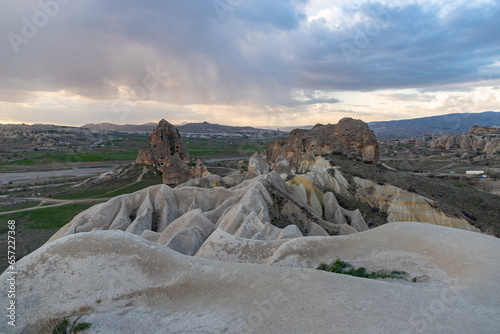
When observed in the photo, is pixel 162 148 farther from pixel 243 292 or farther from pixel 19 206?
pixel 243 292

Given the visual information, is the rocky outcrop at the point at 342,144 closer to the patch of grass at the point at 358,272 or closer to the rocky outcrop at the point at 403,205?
the rocky outcrop at the point at 403,205

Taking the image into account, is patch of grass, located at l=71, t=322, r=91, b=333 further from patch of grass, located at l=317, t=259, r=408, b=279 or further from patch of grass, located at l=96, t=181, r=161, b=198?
patch of grass, located at l=96, t=181, r=161, b=198

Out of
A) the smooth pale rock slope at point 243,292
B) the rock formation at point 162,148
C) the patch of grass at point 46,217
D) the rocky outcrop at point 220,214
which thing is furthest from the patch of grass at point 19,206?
the smooth pale rock slope at point 243,292

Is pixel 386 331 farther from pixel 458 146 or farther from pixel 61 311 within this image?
pixel 458 146

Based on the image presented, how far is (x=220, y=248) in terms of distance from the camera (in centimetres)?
1745

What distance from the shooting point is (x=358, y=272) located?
13.5m

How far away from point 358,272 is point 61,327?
1222 centimetres

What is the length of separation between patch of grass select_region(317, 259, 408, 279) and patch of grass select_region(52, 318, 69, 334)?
36.7 ft

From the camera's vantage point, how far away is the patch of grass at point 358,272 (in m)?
12.6

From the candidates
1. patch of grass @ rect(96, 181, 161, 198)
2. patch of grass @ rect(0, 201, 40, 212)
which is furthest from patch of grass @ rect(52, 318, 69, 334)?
patch of grass @ rect(96, 181, 161, 198)

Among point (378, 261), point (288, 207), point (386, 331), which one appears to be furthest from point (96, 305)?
point (288, 207)

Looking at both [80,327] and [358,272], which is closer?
[80,327]

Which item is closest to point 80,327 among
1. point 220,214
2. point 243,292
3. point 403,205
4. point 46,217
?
point 243,292

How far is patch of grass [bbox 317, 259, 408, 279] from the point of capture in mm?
12613
